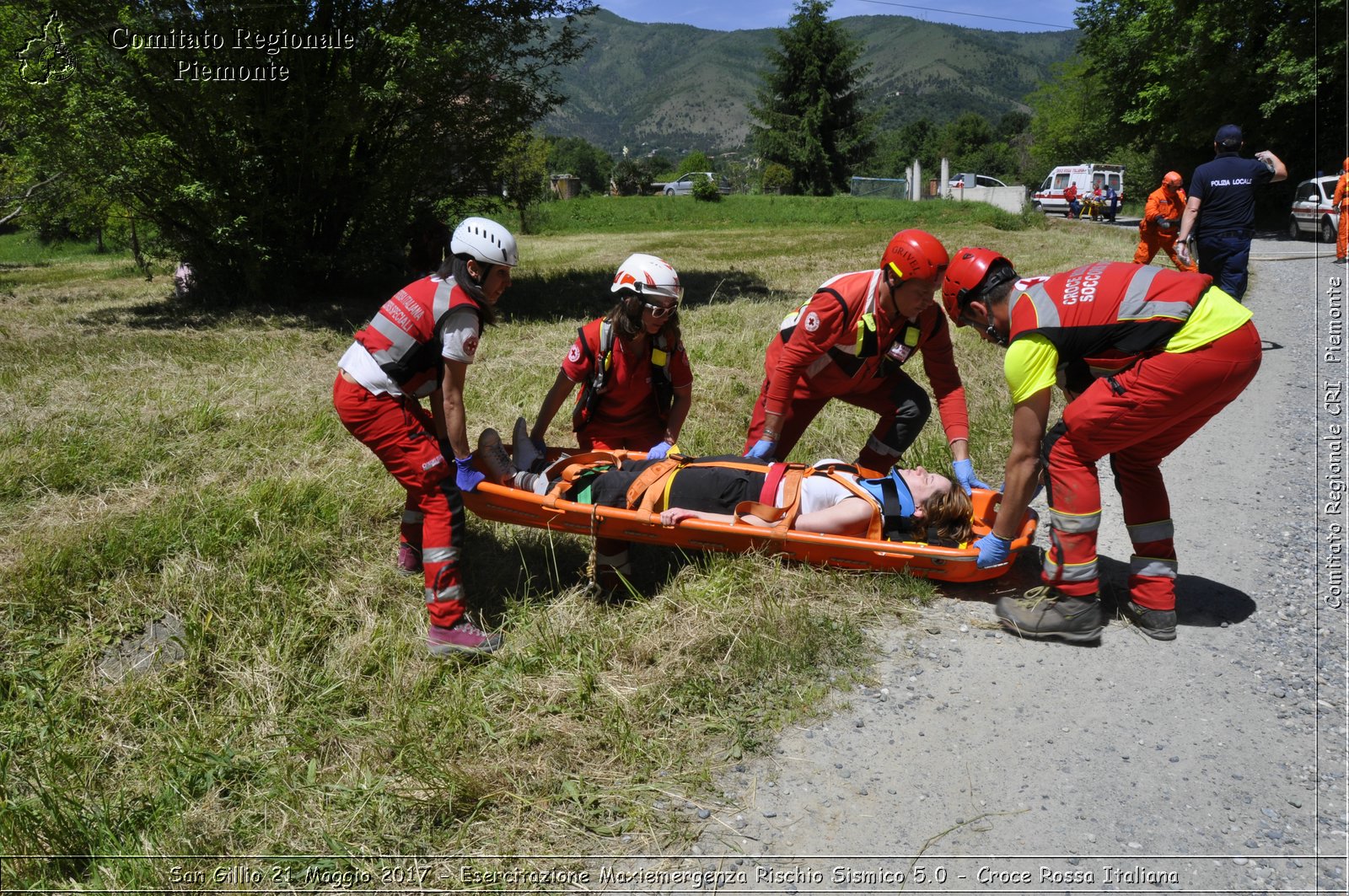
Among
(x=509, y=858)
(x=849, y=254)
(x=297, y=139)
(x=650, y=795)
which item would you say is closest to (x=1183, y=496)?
(x=650, y=795)

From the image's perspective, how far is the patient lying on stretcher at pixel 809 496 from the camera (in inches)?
172

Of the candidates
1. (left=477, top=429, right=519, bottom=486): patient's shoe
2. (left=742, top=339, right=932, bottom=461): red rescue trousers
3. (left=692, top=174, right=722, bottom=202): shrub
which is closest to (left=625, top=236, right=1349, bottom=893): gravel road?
(left=742, top=339, right=932, bottom=461): red rescue trousers

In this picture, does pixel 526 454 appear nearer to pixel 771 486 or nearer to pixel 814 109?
pixel 771 486

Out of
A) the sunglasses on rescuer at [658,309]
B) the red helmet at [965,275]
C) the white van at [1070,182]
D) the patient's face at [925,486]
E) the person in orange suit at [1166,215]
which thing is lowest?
the patient's face at [925,486]

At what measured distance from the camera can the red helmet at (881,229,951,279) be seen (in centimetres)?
415

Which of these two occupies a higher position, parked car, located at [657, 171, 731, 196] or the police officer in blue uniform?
parked car, located at [657, 171, 731, 196]

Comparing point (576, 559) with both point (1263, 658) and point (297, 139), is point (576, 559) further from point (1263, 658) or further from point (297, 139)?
point (297, 139)

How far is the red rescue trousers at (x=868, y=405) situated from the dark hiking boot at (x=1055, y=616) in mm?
1411

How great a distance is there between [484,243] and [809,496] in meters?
2.06

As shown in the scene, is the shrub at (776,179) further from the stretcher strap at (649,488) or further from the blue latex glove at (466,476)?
the blue latex glove at (466,476)

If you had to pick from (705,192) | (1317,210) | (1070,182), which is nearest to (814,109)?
(705,192)

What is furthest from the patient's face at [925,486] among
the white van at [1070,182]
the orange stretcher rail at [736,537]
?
the white van at [1070,182]

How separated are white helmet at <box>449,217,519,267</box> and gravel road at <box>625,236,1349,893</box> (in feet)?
8.09

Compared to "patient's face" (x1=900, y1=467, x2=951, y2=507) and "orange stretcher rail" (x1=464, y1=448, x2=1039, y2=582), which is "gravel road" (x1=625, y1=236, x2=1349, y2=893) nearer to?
"orange stretcher rail" (x1=464, y1=448, x2=1039, y2=582)
